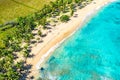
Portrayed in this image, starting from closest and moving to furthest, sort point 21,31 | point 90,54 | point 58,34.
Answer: point 90,54, point 21,31, point 58,34

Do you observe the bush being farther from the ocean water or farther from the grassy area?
the grassy area

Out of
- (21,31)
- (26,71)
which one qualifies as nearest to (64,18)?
(21,31)

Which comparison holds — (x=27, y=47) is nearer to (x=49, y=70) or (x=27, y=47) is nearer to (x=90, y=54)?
(x=49, y=70)

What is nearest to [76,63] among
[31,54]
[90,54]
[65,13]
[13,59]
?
[90,54]

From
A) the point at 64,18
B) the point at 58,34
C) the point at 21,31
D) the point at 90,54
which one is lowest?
the point at 90,54

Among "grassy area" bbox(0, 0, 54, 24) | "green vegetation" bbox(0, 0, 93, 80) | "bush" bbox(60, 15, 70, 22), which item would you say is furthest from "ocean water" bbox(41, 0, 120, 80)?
"grassy area" bbox(0, 0, 54, 24)

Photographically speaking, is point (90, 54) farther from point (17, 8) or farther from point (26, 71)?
point (17, 8)
